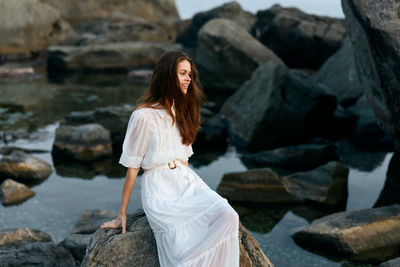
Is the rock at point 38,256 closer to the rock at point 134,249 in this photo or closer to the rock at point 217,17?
the rock at point 134,249

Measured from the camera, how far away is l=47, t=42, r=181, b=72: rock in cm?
2288

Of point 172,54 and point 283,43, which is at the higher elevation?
point 172,54

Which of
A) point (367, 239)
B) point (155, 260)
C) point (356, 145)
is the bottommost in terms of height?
point (356, 145)

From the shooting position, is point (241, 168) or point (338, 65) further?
point (338, 65)

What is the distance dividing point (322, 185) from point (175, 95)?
4.07 meters

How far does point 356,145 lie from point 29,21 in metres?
23.1

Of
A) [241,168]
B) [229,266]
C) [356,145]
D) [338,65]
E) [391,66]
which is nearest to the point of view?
[229,266]

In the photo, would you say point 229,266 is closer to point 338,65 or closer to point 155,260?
point 155,260

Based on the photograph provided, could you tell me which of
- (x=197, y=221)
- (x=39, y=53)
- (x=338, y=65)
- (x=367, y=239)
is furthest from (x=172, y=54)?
(x=39, y=53)

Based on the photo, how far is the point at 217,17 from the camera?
2617 centimetres

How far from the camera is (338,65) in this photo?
47.0 feet

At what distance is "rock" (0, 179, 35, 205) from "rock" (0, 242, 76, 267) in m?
2.25

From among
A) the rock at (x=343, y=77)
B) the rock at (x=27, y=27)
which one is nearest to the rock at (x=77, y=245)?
the rock at (x=343, y=77)

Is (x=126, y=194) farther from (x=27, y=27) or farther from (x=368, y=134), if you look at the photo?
(x=27, y=27)
